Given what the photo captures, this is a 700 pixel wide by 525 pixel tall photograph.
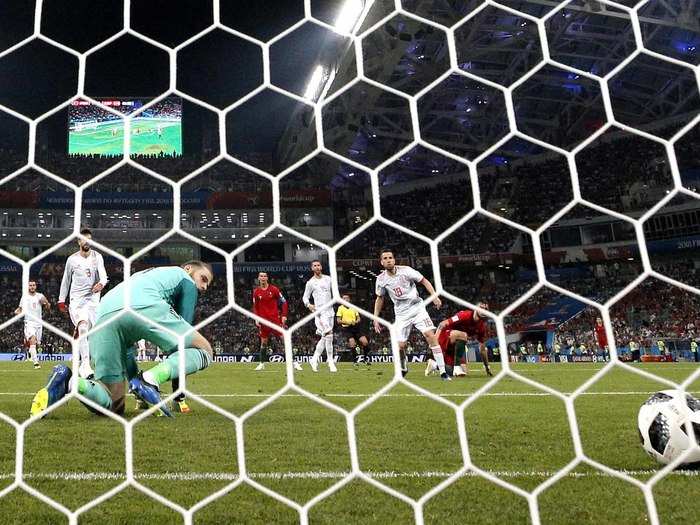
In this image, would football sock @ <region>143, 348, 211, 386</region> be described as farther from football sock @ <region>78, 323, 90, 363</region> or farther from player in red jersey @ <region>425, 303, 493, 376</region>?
player in red jersey @ <region>425, 303, 493, 376</region>

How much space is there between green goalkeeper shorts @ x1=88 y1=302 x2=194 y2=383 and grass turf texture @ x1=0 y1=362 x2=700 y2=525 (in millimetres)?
252

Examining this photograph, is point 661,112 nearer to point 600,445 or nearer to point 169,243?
point 169,243

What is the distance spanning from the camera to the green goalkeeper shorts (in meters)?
2.71

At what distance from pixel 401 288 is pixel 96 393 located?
12.1ft

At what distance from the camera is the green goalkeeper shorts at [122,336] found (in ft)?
8.90

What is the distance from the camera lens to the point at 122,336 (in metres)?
2.79

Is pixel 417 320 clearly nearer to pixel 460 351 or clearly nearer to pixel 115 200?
pixel 460 351

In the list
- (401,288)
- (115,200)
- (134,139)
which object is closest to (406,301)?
(401,288)

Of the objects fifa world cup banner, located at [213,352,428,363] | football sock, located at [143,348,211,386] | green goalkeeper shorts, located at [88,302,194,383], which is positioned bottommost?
fifa world cup banner, located at [213,352,428,363]

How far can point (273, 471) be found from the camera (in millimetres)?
1890

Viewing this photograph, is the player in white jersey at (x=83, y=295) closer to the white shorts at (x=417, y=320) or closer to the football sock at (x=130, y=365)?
the football sock at (x=130, y=365)

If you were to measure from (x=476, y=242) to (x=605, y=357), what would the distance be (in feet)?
31.3

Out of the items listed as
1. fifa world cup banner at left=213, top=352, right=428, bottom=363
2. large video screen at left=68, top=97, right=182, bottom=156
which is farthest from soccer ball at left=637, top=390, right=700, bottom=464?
large video screen at left=68, top=97, right=182, bottom=156

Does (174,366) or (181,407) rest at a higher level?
(174,366)
